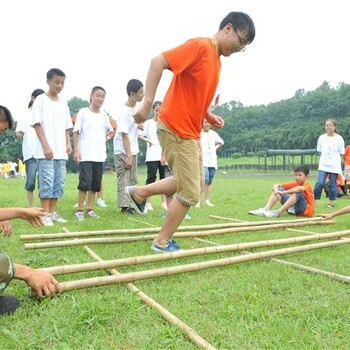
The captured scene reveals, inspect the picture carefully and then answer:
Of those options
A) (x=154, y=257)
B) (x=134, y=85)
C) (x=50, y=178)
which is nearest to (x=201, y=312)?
(x=154, y=257)

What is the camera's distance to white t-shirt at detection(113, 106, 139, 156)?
6.24 meters

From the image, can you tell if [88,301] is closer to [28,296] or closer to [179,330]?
[28,296]

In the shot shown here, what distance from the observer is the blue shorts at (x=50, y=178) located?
511 centimetres

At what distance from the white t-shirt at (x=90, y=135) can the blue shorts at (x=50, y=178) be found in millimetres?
599

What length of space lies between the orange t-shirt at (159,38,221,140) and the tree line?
51.7m

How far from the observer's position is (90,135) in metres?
5.98

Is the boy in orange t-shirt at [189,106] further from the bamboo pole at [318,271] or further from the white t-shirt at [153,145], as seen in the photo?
the white t-shirt at [153,145]

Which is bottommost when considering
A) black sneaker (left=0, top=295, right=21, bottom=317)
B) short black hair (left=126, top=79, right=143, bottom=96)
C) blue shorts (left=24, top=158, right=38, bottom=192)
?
black sneaker (left=0, top=295, right=21, bottom=317)

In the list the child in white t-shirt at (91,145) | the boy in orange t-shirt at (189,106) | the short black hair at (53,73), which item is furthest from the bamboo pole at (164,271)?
the short black hair at (53,73)

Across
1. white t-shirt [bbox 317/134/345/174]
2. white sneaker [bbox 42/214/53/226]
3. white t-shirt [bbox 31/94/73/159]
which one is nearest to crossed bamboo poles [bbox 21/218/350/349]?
white sneaker [bbox 42/214/53/226]

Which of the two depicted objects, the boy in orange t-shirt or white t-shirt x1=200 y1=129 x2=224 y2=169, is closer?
the boy in orange t-shirt

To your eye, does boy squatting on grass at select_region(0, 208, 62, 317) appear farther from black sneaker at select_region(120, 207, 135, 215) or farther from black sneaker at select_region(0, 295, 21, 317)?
black sneaker at select_region(120, 207, 135, 215)

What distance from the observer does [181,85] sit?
11.1 ft

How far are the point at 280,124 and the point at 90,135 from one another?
8613cm
